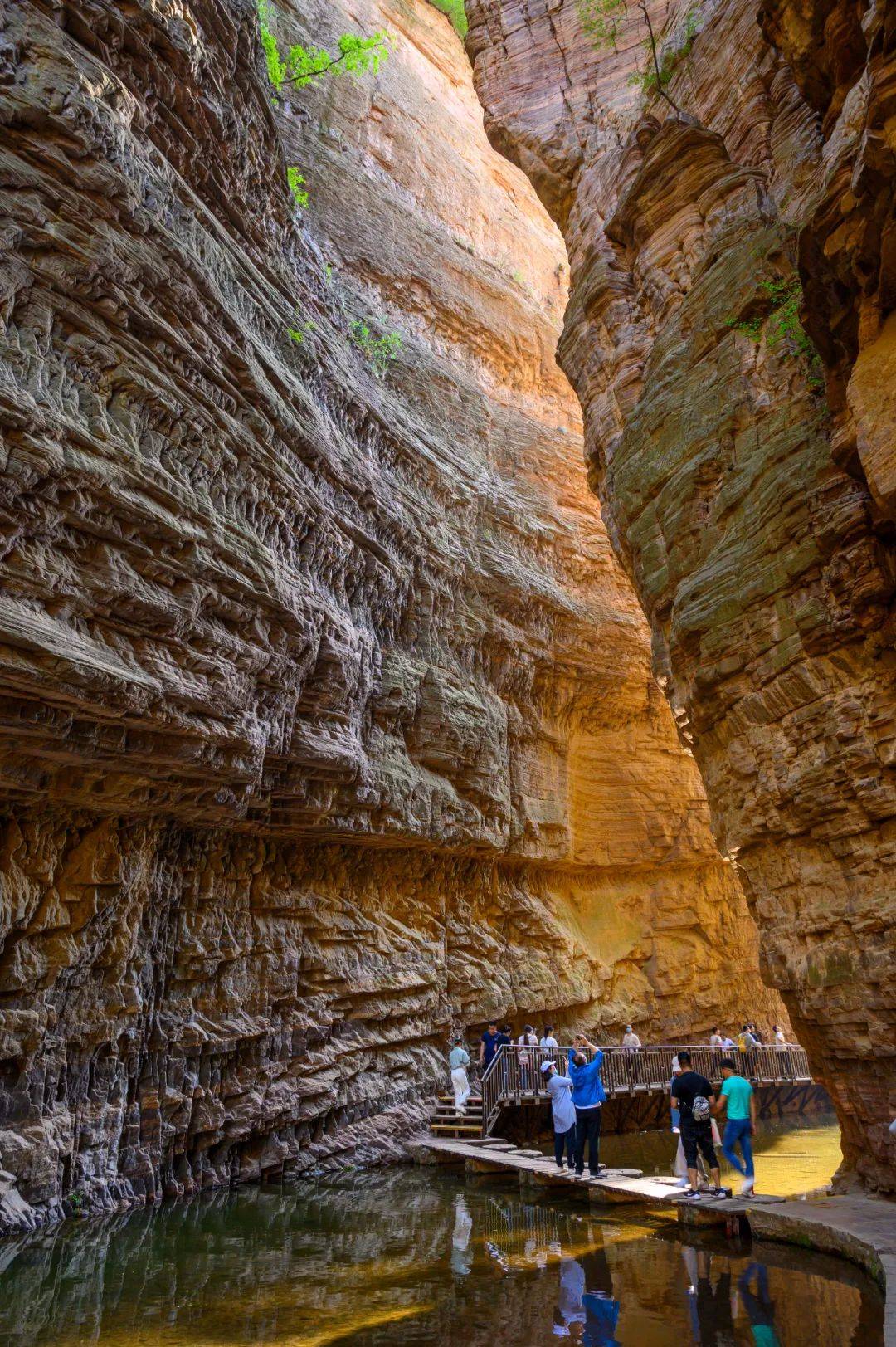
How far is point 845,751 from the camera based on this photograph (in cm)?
951

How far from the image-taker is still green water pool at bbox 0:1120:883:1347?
5.96 metres

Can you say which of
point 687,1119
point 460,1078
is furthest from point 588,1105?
point 460,1078

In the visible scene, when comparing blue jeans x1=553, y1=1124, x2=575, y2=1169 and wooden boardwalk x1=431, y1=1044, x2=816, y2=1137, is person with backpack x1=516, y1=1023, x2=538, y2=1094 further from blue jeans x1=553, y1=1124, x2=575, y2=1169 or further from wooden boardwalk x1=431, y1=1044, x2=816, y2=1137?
blue jeans x1=553, y1=1124, x2=575, y2=1169

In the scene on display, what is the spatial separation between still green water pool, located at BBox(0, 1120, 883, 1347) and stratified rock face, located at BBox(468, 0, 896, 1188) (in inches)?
125

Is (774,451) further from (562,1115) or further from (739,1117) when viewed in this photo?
(562,1115)

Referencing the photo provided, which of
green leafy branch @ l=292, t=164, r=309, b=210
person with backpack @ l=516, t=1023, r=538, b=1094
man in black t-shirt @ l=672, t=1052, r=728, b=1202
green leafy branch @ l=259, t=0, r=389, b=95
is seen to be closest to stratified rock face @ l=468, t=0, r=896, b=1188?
man in black t-shirt @ l=672, t=1052, r=728, b=1202

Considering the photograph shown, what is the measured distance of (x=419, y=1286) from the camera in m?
7.33

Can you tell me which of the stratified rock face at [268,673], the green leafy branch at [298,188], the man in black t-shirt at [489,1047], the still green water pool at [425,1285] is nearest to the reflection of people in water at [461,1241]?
the still green water pool at [425,1285]

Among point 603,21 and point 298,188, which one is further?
point 298,188

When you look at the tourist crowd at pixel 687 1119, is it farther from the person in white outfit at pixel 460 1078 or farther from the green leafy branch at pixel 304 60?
the green leafy branch at pixel 304 60

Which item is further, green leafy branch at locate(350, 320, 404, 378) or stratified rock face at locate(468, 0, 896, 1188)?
green leafy branch at locate(350, 320, 404, 378)

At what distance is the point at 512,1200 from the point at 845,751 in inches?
279

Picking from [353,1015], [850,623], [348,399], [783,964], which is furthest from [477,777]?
[850,623]

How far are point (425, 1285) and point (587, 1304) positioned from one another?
1.61 m
